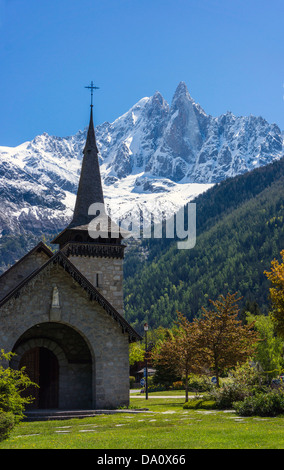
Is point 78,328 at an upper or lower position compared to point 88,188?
lower

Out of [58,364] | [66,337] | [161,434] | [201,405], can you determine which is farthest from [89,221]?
[161,434]

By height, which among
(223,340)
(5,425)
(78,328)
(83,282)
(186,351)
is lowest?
(5,425)

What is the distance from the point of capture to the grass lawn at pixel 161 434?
13.4 meters

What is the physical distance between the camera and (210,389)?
2850 centimetres

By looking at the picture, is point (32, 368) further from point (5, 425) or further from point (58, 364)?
point (5, 425)

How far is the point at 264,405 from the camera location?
21.1 meters

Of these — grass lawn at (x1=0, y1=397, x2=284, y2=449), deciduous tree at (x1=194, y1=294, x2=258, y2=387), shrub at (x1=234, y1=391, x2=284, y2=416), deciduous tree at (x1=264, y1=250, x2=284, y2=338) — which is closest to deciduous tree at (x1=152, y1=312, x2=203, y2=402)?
deciduous tree at (x1=194, y1=294, x2=258, y2=387)

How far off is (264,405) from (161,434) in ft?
21.3

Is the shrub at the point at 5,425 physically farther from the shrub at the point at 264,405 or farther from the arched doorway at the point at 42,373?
the arched doorway at the point at 42,373

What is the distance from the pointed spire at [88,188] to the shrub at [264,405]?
78.5 feet

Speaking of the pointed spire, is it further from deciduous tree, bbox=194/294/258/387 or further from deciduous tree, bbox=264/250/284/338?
deciduous tree, bbox=264/250/284/338

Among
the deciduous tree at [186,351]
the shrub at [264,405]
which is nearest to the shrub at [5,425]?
the shrub at [264,405]

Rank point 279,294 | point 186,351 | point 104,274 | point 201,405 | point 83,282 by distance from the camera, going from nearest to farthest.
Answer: point 279,294 → point 201,405 → point 83,282 → point 186,351 → point 104,274
